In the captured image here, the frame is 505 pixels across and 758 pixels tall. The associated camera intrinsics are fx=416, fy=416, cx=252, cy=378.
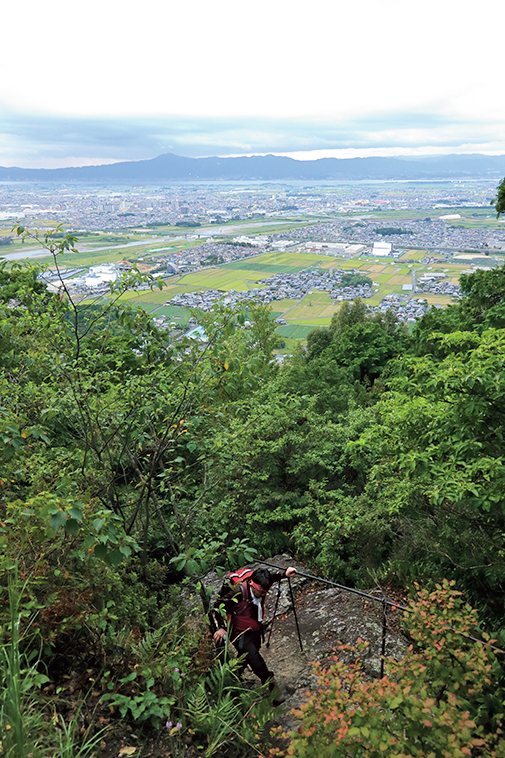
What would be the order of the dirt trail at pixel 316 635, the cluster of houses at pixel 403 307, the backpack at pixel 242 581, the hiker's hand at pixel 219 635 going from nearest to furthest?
the hiker's hand at pixel 219 635 < the backpack at pixel 242 581 < the dirt trail at pixel 316 635 < the cluster of houses at pixel 403 307

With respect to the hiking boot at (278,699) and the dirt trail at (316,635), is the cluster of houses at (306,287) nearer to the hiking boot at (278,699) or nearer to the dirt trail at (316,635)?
the dirt trail at (316,635)

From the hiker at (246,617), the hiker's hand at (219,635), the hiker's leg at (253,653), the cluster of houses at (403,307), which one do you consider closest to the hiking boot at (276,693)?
the hiker at (246,617)

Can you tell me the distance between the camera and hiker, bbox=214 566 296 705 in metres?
4.34

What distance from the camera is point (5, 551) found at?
3686mm

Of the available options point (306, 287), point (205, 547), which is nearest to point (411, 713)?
point (205, 547)

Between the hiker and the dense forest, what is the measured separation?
287mm

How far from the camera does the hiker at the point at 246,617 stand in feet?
14.3

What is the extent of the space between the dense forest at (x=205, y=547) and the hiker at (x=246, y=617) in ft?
0.94

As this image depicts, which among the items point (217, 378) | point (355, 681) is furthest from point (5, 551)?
point (355, 681)

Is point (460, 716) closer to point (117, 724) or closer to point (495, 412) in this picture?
point (117, 724)

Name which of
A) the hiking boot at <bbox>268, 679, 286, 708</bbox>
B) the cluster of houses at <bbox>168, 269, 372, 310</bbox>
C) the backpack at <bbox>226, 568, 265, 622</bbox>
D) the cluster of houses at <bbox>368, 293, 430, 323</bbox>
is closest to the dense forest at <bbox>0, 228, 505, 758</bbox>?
the hiking boot at <bbox>268, 679, 286, 708</bbox>

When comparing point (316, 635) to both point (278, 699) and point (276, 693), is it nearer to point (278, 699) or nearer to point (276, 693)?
point (278, 699)

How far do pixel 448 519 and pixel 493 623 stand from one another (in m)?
1.87

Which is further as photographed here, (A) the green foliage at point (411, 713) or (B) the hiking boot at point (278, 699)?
(B) the hiking boot at point (278, 699)
